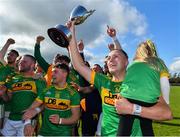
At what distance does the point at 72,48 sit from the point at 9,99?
348 centimetres

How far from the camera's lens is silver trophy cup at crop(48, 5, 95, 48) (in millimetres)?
5988

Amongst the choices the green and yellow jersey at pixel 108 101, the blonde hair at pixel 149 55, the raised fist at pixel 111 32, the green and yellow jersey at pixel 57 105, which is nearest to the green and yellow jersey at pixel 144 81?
the blonde hair at pixel 149 55

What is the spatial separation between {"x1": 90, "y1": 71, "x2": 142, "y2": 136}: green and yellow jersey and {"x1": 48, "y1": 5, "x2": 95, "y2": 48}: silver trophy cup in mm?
720

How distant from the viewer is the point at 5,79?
29.9ft

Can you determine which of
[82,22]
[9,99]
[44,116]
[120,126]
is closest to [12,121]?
[9,99]

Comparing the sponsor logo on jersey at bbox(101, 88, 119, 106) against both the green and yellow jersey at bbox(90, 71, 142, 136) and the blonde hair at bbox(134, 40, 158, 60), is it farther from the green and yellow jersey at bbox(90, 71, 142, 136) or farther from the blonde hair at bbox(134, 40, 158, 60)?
the blonde hair at bbox(134, 40, 158, 60)

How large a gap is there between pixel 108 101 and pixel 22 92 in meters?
3.15

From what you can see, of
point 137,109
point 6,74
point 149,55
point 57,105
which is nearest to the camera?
point 137,109

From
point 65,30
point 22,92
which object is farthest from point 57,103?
point 65,30

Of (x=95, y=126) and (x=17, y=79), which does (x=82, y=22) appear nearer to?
(x=17, y=79)

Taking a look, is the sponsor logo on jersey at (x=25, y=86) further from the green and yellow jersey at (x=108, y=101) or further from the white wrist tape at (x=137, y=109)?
the white wrist tape at (x=137, y=109)

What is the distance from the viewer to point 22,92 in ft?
28.7

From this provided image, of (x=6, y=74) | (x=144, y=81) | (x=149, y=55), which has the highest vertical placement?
(x=6, y=74)

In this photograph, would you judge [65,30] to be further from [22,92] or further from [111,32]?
[22,92]
